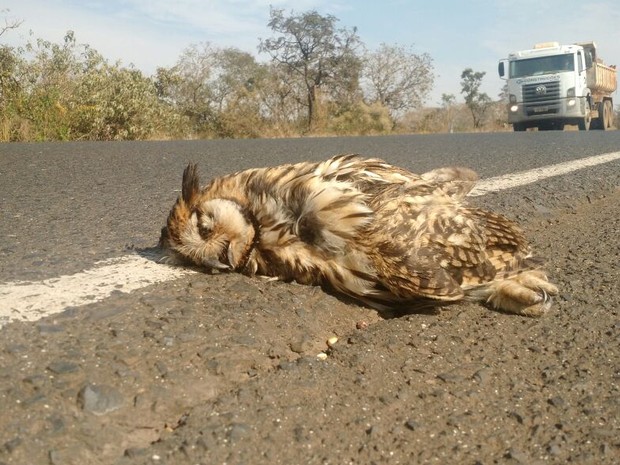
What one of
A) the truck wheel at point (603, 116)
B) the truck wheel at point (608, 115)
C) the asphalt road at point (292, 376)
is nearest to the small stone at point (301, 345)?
the asphalt road at point (292, 376)

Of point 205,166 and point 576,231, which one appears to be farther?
point 205,166

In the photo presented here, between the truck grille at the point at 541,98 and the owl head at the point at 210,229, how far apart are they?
26725mm

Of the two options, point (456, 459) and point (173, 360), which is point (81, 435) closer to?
point (173, 360)

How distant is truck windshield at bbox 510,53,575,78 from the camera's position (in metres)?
27.4

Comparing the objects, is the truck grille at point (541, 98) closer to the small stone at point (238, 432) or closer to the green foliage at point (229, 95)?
the green foliage at point (229, 95)

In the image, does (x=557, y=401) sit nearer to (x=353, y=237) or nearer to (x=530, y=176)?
(x=353, y=237)

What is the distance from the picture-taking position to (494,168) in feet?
21.7

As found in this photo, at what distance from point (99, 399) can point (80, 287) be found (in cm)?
80

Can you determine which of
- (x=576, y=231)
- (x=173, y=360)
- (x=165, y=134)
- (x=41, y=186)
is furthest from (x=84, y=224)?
(x=165, y=134)

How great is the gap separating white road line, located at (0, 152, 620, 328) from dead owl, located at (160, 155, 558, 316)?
134 mm

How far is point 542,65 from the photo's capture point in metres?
27.8

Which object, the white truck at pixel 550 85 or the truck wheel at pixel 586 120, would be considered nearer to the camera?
the white truck at pixel 550 85

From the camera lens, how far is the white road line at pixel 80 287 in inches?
85.4

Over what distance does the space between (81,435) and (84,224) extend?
2.36 metres
